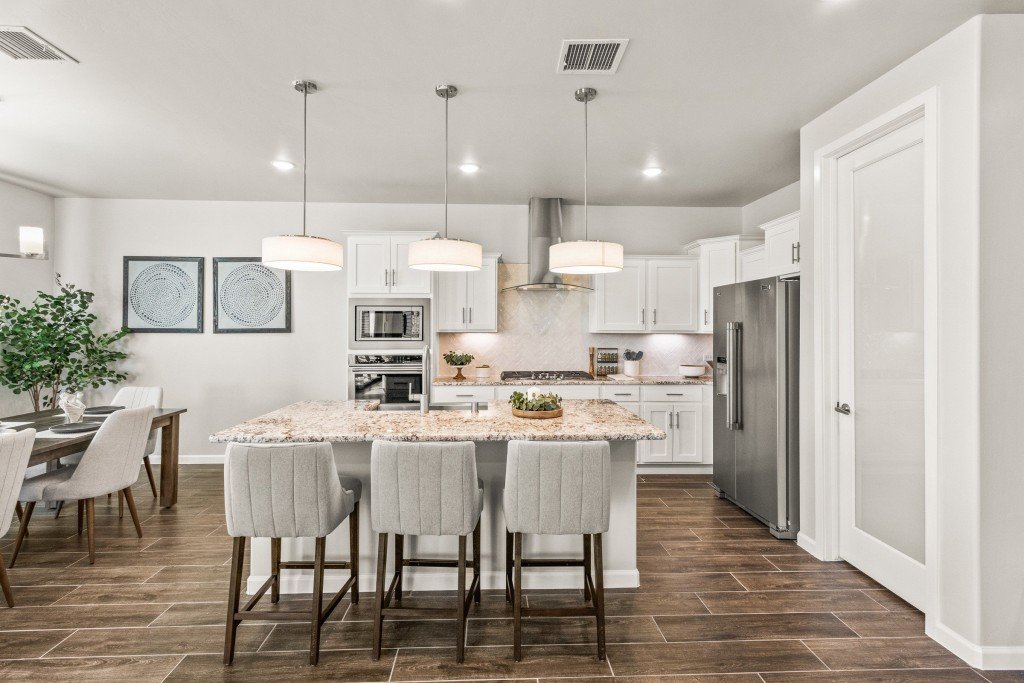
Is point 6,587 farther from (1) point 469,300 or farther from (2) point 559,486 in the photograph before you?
(1) point 469,300

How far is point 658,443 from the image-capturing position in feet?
17.1

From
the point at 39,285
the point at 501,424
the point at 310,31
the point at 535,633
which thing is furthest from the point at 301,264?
the point at 39,285

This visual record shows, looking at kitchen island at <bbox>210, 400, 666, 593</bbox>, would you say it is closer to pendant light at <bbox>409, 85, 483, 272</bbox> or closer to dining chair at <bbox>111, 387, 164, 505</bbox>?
pendant light at <bbox>409, 85, 483, 272</bbox>

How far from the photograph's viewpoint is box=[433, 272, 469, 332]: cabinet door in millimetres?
5363

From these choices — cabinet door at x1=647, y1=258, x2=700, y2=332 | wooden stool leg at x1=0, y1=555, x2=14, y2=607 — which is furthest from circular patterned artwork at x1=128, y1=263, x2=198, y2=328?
cabinet door at x1=647, y1=258, x2=700, y2=332

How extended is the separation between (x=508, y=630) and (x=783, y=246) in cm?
331

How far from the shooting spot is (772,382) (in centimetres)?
377

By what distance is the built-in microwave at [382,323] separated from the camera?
5262mm

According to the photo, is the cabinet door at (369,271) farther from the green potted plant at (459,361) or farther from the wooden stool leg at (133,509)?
the wooden stool leg at (133,509)

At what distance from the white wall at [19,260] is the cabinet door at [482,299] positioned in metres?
3.74

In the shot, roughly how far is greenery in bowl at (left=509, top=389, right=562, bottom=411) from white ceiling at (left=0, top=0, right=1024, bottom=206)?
1.74 m
